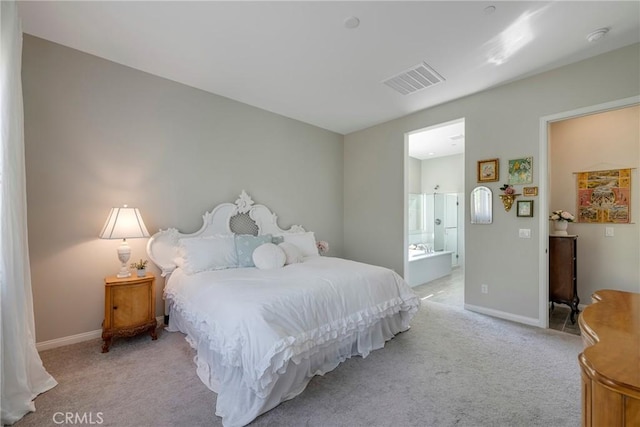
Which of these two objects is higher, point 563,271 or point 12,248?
point 12,248

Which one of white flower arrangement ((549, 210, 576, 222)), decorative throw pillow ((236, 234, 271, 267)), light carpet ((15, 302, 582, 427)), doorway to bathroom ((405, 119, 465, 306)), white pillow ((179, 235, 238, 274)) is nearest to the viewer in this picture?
light carpet ((15, 302, 582, 427))

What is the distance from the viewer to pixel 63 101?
264 cm

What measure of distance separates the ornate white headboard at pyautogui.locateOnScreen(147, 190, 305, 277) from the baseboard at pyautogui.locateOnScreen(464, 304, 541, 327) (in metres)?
2.69

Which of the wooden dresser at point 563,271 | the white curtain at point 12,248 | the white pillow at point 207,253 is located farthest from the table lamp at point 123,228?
the wooden dresser at point 563,271

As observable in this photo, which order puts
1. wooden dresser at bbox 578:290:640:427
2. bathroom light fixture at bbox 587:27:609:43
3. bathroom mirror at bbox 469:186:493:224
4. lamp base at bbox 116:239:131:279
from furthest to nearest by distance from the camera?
bathroom mirror at bbox 469:186:493:224 < lamp base at bbox 116:239:131:279 < bathroom light fixture at bbox 587:27:609:43 < wooden dresser at bbox 578:290:640:427

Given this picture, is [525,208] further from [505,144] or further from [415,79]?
[415,79]

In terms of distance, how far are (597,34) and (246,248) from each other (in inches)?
157

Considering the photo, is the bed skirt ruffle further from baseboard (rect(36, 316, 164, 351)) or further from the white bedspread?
baseboard (rect(36, 316, 164, 351))

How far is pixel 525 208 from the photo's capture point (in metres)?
3.18

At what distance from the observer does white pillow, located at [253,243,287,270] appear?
9.93ft

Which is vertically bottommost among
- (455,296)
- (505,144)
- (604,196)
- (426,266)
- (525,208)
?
(455,296)

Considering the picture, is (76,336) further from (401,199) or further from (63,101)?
(401,199)

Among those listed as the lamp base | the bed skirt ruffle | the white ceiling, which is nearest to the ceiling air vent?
the white ceiling

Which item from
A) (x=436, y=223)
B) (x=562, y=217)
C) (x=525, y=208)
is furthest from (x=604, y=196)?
(x=436, y=223)
